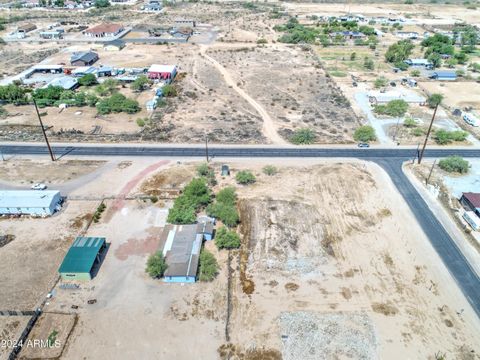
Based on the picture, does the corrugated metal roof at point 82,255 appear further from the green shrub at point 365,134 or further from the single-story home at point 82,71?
the single-story home at point 82,71

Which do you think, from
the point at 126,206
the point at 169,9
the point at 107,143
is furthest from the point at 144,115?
the point at 169,9

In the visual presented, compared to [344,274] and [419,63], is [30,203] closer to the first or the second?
[344,274]

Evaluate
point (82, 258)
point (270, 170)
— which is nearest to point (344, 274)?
point (270, 170)

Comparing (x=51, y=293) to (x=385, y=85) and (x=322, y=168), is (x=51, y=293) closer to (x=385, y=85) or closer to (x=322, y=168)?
(x=322, y=168)

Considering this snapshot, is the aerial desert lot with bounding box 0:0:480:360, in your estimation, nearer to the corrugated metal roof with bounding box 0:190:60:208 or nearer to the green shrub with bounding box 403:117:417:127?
the corrugated metal roof with bounding box 0:190:60:208

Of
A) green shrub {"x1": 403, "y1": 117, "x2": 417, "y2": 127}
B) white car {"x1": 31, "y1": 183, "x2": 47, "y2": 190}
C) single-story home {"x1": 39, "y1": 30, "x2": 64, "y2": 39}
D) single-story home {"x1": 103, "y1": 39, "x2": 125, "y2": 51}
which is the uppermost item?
single-story home {"x1": 39, "y1": 30, "x2": 64, "y2": 39}

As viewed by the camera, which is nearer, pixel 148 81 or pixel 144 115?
pixel 144 115

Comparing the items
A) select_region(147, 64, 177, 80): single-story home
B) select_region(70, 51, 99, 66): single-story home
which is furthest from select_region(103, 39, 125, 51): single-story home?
select_region(147, 64, 177, 80): single-story home
